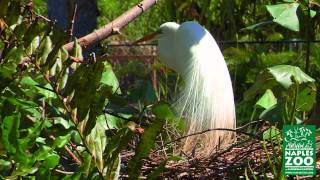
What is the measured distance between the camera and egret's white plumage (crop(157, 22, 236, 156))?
2.00 metres

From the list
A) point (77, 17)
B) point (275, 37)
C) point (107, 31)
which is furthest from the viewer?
point (275, 37)

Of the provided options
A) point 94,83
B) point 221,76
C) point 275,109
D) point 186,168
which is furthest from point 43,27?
point 221,76

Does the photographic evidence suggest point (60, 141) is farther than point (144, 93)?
No

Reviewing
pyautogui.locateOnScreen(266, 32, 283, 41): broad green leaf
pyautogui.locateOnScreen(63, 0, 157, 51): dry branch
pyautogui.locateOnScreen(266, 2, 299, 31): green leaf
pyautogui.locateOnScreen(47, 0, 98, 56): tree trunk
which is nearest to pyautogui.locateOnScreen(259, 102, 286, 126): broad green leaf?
pyautogui.locateOnScreen(266, 2, 299, 31): green leaf

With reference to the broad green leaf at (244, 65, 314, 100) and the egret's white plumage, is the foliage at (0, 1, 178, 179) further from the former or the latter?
the egret's white plumage

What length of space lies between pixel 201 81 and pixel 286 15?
82 centimetres

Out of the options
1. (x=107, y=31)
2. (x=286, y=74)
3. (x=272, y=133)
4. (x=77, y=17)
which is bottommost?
(x=272, y=133)

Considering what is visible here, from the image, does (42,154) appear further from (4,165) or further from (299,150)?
(299,150)

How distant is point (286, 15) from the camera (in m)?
1.36

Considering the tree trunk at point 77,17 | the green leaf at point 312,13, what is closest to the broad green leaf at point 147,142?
the green leaf at point 312,13

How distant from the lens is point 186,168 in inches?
49.1

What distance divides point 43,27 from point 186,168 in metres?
0.42

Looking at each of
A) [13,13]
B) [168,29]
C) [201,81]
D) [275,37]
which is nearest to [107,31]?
[13,13]

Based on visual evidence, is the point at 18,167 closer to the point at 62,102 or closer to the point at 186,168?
the point at 62,102
